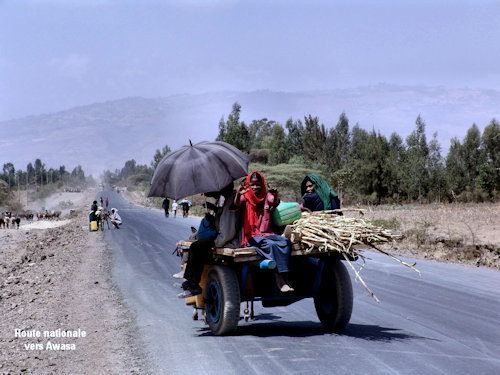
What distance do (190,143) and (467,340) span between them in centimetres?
477

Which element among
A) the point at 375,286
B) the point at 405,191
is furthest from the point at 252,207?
the point at 405,191

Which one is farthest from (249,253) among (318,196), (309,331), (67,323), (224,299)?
(67,323)

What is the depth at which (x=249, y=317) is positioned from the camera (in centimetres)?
984

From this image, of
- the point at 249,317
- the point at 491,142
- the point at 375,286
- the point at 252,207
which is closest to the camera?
the point at 252,207

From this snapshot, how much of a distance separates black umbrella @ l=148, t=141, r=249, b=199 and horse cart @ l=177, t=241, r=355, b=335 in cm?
95

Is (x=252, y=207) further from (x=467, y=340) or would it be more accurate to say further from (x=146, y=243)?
(x=146, y=243)

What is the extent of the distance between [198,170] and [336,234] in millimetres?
2088

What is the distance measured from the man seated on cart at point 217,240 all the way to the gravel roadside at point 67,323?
4.05ft

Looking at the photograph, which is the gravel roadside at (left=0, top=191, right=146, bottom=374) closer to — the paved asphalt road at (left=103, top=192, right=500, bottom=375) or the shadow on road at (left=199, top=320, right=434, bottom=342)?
the paved asphalt road at (left=103, top=192, right=500, bottom=375)

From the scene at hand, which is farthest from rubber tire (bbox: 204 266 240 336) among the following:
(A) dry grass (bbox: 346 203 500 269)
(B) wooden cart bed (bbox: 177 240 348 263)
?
(A) dry grass (bbox: 346 203 500 269)

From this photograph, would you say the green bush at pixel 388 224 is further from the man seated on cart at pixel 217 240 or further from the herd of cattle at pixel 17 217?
the herd of cattle at pixel 17 217

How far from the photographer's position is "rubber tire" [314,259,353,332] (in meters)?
7.77

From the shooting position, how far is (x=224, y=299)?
7.69 m

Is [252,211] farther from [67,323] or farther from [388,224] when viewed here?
[388,224]
